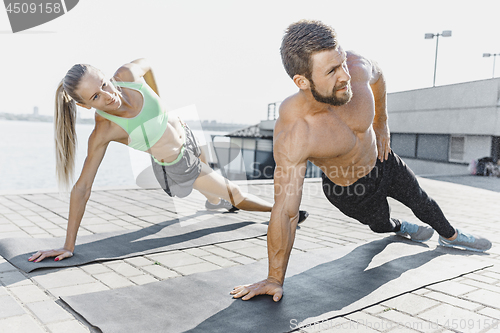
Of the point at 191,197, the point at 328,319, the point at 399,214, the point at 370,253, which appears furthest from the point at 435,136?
the point at 328,319

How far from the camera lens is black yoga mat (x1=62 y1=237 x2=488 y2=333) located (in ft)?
6.59

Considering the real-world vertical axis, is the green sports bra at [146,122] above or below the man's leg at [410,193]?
above

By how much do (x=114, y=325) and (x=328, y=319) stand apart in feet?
3.46

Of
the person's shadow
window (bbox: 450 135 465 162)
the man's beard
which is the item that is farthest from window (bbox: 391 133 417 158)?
the man's beard

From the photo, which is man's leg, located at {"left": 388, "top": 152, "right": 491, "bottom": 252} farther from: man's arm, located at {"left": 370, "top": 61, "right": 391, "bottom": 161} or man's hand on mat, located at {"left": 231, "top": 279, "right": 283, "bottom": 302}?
man's hand on mat, located at {"left": 231, "top": 279, "right": 283, "bottom": 302}

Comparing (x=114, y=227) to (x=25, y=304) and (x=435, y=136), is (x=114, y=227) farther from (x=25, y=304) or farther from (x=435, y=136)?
(x=435, y=136)

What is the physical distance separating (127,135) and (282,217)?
163 centimetres

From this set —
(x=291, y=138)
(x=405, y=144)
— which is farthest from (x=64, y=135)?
(x=405, y=144)

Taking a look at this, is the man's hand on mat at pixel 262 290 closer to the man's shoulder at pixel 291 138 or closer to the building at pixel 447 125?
the man's shoulder at pixel 291 138

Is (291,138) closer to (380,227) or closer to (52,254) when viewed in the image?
(380,227)

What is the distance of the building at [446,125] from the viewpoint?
13883mm

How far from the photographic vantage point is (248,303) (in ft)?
A: 7.45

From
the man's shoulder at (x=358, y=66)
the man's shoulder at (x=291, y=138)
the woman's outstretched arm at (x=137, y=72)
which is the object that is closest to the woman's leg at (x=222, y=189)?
the woman's outstretched arm at (x=137, y=72)

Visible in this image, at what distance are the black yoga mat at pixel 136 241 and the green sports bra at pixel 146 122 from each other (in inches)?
32.8
